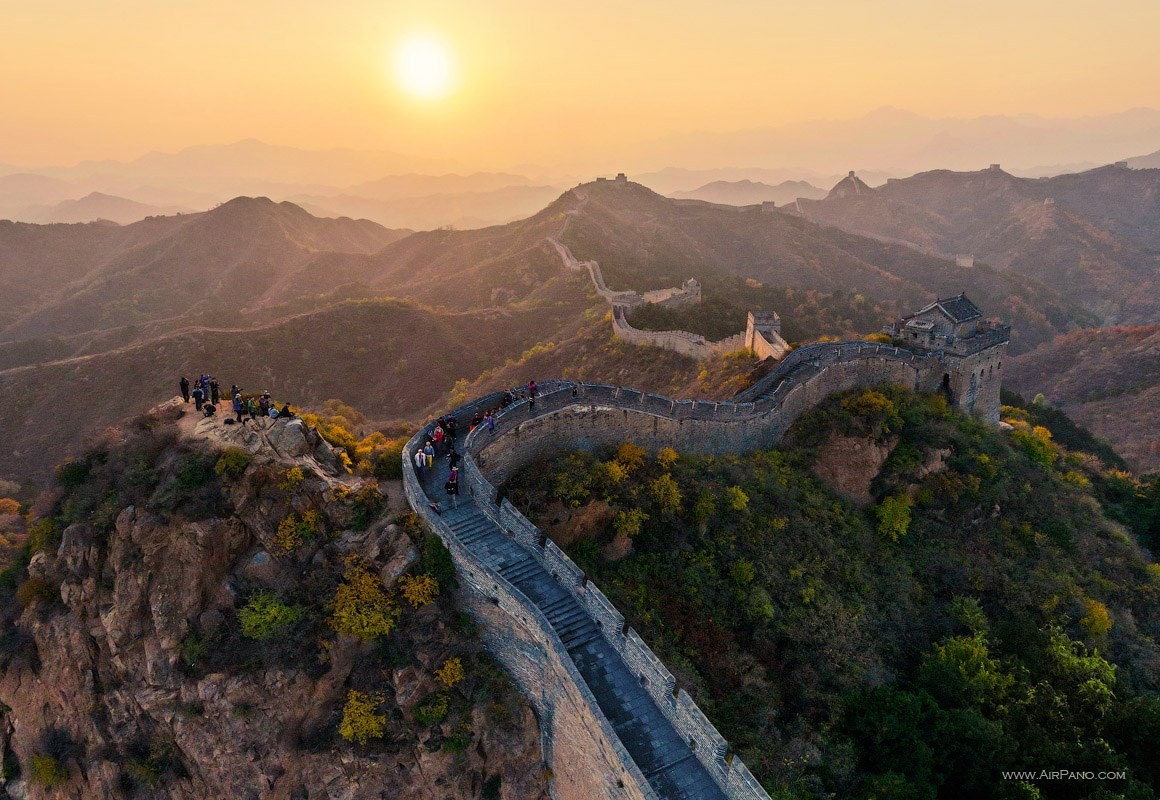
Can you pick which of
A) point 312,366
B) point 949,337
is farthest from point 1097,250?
point 312,366

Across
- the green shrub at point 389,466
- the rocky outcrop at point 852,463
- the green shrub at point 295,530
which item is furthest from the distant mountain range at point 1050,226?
the green shrub at point 295,530

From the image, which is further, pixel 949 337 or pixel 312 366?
pixel 312 366

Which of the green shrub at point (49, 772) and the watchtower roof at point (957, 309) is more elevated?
the watchtower roof at point (957, 309)

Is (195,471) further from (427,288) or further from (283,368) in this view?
(427,288)

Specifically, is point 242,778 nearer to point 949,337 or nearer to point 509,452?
point 509,452

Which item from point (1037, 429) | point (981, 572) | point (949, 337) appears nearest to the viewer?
point (981, 572)

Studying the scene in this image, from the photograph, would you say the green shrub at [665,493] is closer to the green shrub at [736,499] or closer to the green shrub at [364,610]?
the green shrub at [736,499]

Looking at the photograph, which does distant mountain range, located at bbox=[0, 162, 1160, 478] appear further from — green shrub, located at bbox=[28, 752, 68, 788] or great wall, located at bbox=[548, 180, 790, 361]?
green shrub, located at bbox=[28, 752, 68, 788]
